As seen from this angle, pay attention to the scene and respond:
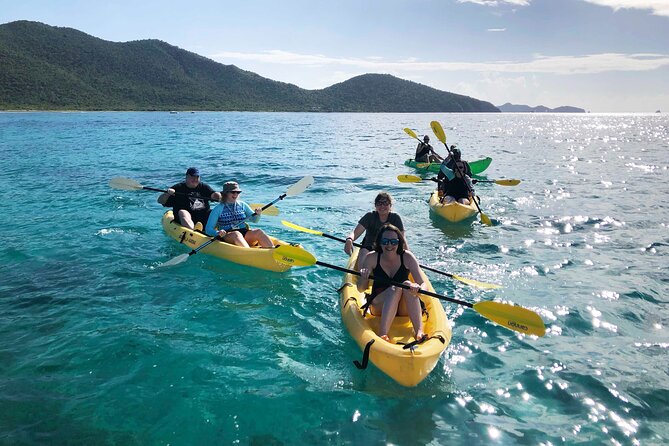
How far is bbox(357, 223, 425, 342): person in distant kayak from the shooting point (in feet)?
16.5

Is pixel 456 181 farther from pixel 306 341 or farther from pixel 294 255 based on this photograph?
pixel 306 341

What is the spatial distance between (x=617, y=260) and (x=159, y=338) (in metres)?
7.88

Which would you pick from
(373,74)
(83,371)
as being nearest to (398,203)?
(83,371)

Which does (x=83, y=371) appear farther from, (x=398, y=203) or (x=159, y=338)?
(x=398, y=203)

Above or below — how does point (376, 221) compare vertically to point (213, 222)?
above

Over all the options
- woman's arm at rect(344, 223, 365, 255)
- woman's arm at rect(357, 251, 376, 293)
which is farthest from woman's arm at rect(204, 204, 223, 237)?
woman's arm at rect(357, 251, 376, 293)

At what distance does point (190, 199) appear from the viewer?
373 inches

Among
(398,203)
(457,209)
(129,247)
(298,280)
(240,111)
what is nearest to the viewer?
(298,280)

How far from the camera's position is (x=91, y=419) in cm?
416

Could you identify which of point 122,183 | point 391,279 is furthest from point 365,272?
point 122,183

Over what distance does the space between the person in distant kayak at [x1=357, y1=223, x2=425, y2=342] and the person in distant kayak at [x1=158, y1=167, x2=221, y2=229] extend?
15.3 ft

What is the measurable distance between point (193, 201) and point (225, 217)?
155 cm

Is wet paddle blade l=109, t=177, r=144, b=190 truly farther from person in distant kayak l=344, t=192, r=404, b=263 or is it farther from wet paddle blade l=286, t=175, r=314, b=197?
person in distant kayak l=344, t=192, r=404, b=263

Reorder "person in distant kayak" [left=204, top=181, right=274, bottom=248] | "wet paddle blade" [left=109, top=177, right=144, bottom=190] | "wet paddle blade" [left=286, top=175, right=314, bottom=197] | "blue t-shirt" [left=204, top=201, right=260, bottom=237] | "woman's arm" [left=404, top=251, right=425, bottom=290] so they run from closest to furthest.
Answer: "woman's arm" [left=404, top=251, right=425, bottom=290]
"person in distant kayak" [left=204, top=181, right=274, bottom=248]
"blue t-shirt" [left=204, top=201, right=260, bottom=237]
"wet paddle blade" [left=286, top=175, right=314, bottom=197]
"wet paddle blade" [left=109, top=177, right=144, bottom=190]
